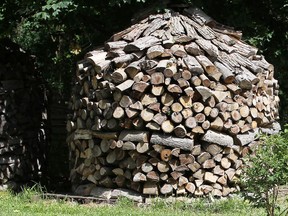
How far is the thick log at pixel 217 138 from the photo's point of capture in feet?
28.6

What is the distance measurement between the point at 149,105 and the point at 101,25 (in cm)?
305

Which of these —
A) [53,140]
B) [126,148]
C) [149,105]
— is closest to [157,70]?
[149,105]

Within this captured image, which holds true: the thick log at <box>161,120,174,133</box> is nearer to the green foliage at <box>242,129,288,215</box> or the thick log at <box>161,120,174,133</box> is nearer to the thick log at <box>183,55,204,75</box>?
the thick log at <box>183,55,204,75</box>

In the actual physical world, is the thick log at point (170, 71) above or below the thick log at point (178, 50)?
below

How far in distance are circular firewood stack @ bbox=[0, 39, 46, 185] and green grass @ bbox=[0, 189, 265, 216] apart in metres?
1.73

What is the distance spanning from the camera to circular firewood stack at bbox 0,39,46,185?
10.4 metres

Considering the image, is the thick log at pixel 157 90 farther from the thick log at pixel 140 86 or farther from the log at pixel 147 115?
the log at pixel 147 115

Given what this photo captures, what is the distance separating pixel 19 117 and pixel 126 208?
313cm

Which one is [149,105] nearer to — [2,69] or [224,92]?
[224,92]

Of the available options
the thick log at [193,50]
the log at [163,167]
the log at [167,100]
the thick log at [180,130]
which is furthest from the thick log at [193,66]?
the log at [163,167]

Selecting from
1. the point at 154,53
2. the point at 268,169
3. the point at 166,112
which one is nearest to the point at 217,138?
the point at 166,112

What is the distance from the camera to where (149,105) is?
8602 millimetres

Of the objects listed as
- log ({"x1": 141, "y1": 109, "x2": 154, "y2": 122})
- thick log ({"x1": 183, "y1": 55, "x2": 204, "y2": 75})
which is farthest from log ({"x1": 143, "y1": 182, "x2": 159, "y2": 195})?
thick log ({"x1": 183, "y1": 55, "x2": 204, "y2": 75})

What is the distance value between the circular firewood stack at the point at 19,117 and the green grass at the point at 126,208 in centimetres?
173
